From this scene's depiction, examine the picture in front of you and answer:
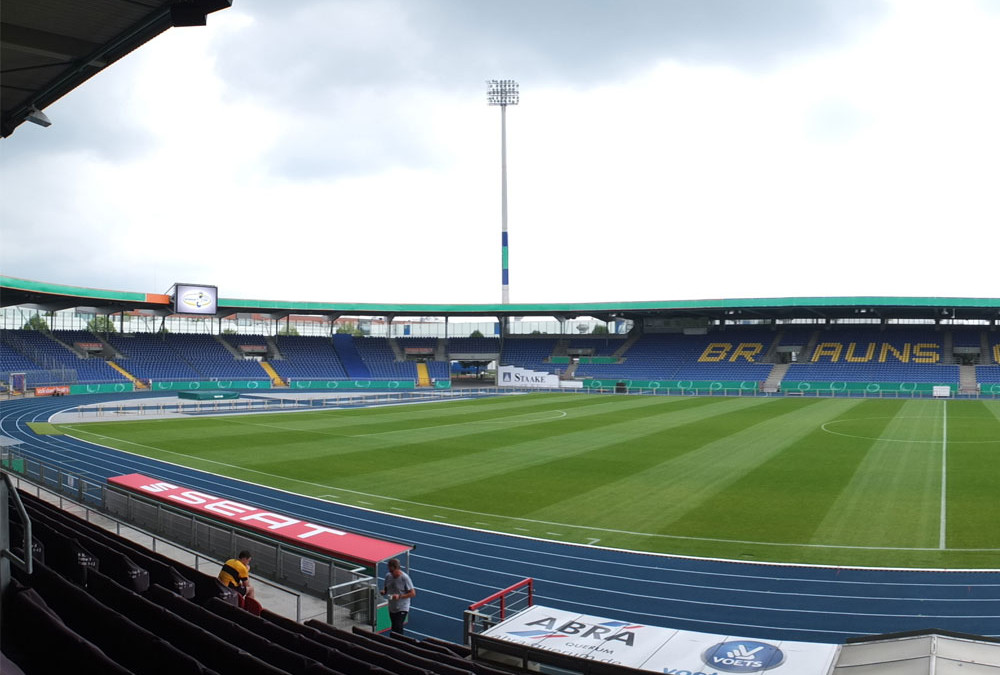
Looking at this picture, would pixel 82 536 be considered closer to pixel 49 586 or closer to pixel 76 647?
pixel 49 586

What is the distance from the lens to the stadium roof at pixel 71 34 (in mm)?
6941

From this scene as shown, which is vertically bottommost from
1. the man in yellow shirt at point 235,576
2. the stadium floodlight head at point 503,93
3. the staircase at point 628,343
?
the man in yellow shirt at point 235,576

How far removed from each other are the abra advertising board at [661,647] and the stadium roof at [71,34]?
7487 mm

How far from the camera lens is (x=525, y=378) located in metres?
66.6

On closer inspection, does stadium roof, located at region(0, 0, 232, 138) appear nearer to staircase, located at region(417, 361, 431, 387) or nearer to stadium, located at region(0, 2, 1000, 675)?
stadium, located at region(0, 2, 1000, 675)

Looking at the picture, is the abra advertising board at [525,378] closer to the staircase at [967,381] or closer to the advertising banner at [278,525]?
the staircase at [967,381]

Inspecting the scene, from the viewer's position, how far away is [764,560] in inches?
523

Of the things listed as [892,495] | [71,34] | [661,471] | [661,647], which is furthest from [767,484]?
[71,34]

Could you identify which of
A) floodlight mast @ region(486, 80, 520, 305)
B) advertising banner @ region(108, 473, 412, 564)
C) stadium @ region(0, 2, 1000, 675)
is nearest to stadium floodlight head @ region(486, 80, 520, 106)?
floodlight mast @ region(486, 80, 520, 305)

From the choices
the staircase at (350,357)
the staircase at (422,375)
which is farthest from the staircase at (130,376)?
Answer: the staircase at (422,375)

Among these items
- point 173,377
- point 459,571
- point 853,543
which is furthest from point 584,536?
point 173,377

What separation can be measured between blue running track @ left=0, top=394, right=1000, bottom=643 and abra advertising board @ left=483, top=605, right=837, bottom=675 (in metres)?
3.10

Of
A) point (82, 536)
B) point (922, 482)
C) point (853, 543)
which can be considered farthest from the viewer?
point (922, 482)

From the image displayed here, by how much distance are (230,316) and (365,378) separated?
1597 cm
